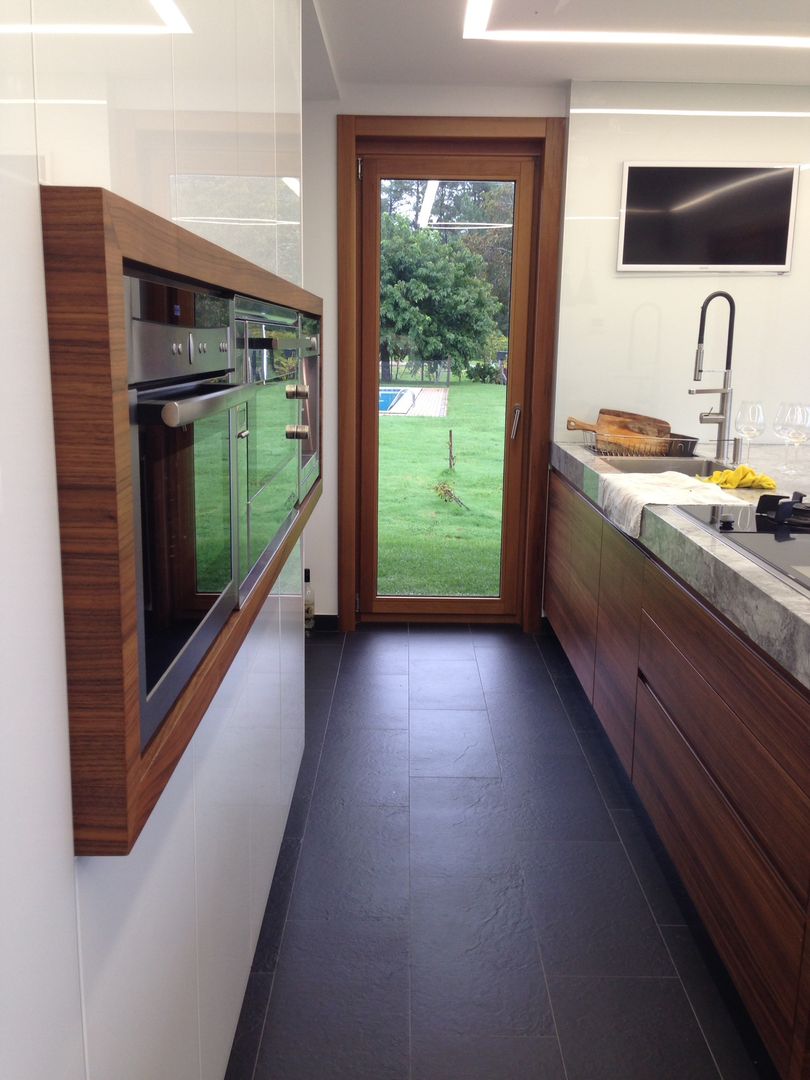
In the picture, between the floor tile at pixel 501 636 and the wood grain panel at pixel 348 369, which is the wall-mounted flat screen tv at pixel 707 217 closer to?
the wood grain panel at pixel 348 369

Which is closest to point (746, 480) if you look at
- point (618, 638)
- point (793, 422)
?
point (793, 422)

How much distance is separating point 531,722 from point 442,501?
142 centimetres

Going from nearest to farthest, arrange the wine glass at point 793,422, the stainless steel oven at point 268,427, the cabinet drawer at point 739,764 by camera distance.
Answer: the stainless steel oven at point 268,427 → the cabinet drawer at point 739,764 → the wine glass at point 793,422

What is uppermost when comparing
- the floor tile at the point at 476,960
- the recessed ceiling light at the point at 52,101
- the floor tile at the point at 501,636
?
the recessed ceiling light at the point at 52,101

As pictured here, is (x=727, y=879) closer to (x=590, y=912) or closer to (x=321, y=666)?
(x=590, y=912)

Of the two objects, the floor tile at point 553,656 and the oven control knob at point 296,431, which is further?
the floor tile at point 553,656

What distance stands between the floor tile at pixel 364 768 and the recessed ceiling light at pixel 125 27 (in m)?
2.16

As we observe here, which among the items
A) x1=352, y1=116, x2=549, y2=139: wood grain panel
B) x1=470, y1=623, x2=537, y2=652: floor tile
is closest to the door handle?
x1=470, y1=623, x2=537, y2=652: floor tile

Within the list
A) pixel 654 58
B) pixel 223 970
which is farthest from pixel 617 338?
pixel 223 970

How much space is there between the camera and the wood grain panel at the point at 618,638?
2.65 m

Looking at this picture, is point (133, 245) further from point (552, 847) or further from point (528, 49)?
point (528, 49)

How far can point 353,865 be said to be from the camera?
246cm

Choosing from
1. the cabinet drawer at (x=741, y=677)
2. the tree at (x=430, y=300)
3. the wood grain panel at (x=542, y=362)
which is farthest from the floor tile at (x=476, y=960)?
the tree at (x=430, y=300)

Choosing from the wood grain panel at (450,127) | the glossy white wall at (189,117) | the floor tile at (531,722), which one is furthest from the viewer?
the wood grain panel at (450,127)
